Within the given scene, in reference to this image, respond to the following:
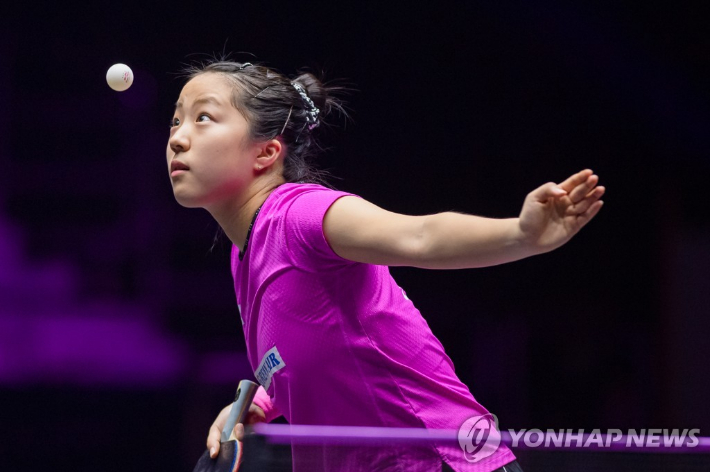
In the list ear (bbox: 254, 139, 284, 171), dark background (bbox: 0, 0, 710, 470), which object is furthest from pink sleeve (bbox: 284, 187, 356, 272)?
dark background (bbox: 0, 0, 710, 470)

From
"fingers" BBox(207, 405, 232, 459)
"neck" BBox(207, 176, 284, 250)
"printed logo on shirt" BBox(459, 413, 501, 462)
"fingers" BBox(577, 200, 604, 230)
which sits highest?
"fingers" BBox(577, 200, 604, 230)

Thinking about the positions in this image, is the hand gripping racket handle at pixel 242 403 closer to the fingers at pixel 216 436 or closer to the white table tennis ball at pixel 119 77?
the fingers at pixel 216 436

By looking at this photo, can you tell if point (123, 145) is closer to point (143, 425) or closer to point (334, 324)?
point (143, 425)

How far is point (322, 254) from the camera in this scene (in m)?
1.54

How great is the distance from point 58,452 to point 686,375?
2855 millimetres

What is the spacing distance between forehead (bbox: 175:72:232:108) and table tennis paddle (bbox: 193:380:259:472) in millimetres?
620

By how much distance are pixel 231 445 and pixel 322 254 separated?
372 mm

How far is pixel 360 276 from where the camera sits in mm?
1653

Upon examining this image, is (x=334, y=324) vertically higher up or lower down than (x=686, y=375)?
higher up

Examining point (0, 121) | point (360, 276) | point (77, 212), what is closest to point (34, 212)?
point (77, 212)

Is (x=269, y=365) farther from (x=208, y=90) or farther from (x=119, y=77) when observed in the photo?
(x=119, y=77)

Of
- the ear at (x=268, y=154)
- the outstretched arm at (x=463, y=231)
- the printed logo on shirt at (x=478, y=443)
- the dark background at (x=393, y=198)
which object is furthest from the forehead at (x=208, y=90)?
the dark background at (x=393, y=198)

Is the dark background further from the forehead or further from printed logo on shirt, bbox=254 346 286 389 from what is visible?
printed logo on shirt, bbox=254 346 286 389

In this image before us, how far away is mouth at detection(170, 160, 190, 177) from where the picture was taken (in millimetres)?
1861
